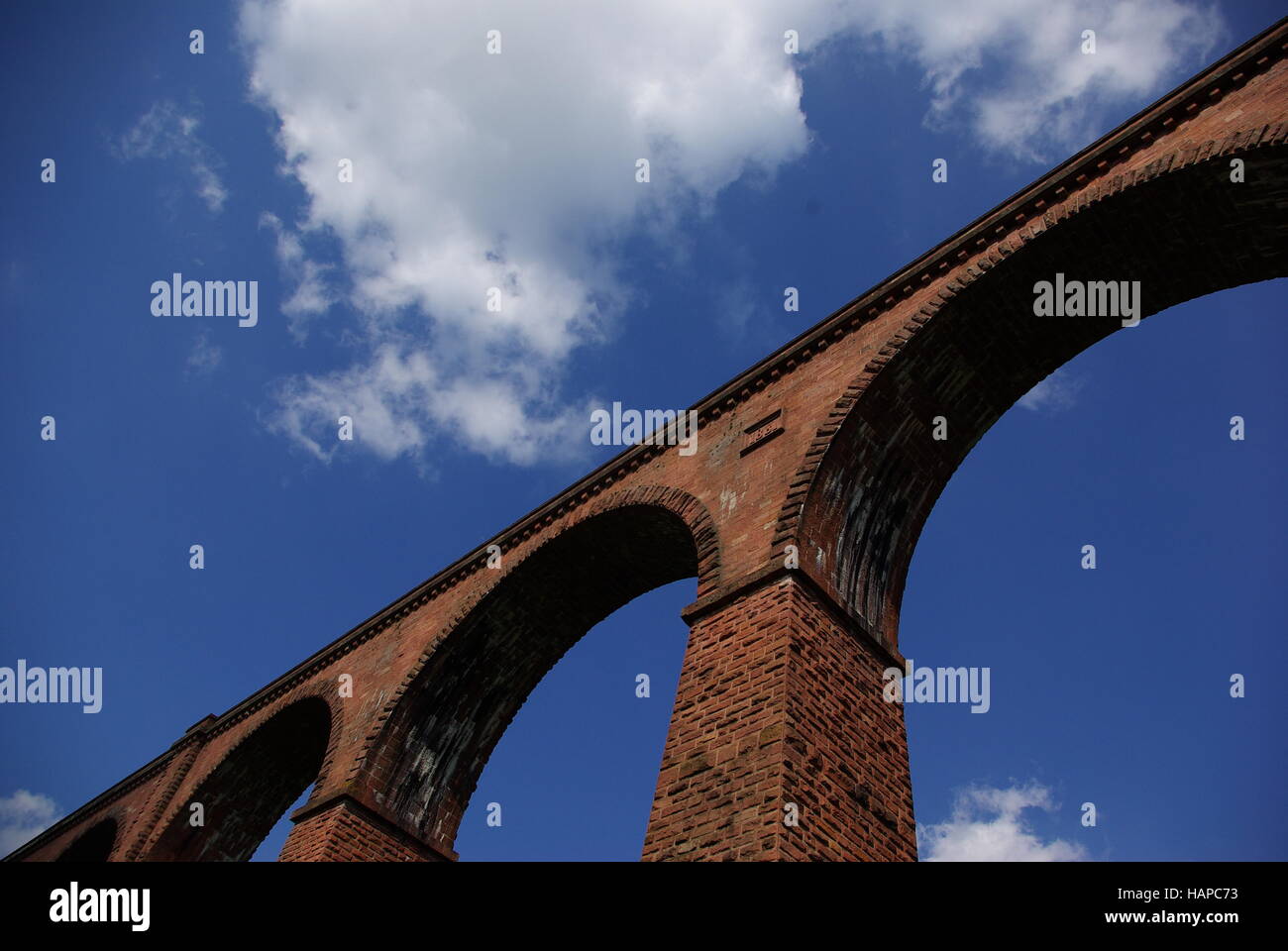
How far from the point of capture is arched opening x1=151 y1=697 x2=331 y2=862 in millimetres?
14445

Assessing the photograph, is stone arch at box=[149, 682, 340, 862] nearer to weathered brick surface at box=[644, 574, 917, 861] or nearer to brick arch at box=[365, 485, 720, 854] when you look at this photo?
brick arch at box=[365, 485, 720, 854]

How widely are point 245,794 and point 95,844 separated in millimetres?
5642

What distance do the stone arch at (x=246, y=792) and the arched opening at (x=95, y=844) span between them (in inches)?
145

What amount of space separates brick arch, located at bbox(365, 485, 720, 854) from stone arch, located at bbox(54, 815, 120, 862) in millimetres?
9298

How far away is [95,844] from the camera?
703 inches

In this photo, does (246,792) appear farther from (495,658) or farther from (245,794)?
(495,658)

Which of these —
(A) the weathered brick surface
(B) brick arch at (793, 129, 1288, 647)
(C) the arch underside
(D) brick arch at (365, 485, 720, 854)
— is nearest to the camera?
(A) the weathered brick surface

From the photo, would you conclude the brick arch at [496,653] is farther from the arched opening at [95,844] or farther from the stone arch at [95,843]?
the arched opening at [95,844]

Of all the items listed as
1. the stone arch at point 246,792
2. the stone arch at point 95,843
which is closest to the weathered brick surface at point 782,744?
the stone arch at point 246,792

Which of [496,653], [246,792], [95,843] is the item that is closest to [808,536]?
[496,653]

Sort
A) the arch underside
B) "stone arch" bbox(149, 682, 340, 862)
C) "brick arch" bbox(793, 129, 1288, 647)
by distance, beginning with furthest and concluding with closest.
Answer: "stone arch" bbox(149, 682, 340, 862) < the arch underside < "brick arch" bbox(793, 129, 1288, 647)

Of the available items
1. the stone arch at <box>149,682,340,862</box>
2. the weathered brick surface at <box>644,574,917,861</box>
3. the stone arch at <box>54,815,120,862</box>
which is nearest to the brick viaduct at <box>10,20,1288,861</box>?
the weathered brick surface at <box>644,574,917,861</box>

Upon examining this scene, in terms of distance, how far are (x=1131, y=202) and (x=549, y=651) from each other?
839cm
